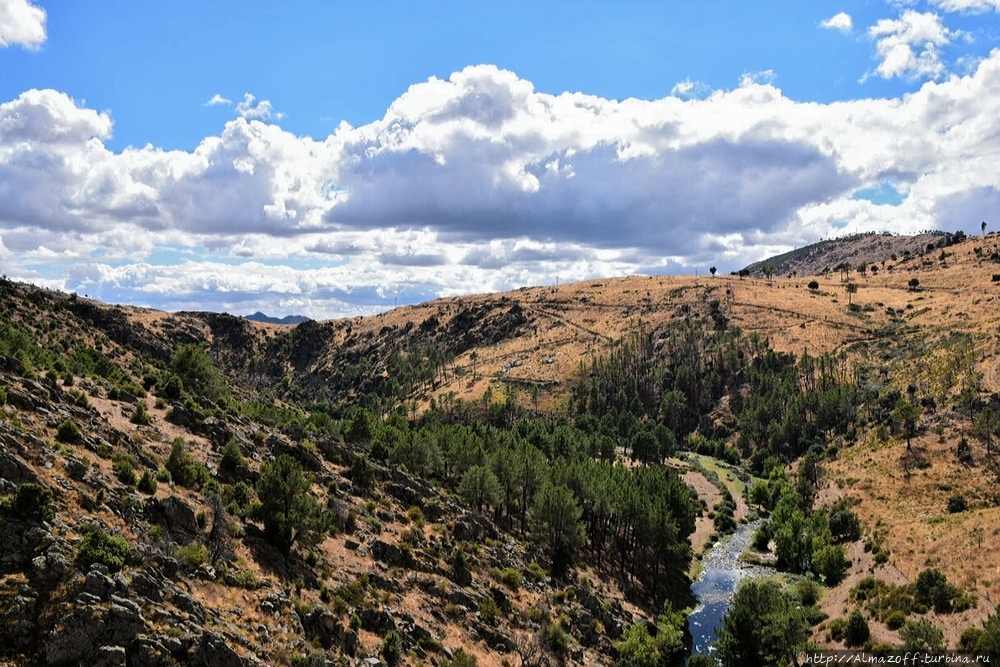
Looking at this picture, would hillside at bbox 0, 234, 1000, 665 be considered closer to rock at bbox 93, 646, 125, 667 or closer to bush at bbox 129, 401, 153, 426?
rock at bbox 93, 646, 125, 667

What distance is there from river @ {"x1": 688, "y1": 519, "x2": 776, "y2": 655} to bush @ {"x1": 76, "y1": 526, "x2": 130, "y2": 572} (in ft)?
214

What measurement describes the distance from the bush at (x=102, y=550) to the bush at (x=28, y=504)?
106 inches

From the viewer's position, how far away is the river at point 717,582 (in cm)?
8506

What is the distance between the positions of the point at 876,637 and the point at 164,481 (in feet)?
246

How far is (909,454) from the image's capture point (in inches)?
4958

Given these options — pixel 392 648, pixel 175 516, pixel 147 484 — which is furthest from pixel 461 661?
pixel 147 484

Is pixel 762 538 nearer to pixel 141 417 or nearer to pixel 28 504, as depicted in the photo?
pixel 141 417

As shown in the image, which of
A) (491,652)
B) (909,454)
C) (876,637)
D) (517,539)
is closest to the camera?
(491,652)

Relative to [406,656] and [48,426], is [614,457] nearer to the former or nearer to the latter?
[406,656]

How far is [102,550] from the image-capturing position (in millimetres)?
36031

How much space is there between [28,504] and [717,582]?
96.0 m

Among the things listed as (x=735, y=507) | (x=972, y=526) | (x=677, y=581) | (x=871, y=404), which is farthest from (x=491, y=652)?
(x=871, y=404)

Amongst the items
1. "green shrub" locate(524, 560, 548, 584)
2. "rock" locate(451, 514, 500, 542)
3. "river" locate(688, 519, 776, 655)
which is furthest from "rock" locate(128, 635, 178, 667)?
"river" locate(688, 519, 776, 655)

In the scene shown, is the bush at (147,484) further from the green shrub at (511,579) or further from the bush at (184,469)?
the green shrub at (511,579)
